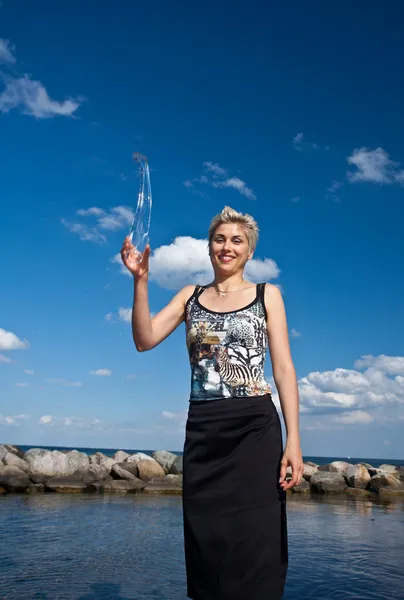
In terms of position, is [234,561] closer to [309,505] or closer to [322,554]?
[322,554]

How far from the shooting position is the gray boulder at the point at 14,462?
14.9m

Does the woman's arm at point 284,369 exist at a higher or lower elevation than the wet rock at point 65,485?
higher

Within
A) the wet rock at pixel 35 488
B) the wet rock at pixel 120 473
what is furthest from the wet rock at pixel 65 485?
the wet rock at pixel 120 473

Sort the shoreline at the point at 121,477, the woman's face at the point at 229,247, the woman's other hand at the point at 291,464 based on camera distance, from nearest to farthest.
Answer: the woman's other hand at the point at 291,464
the woman's face at the point at 229,247
the shoreline at the point at 121,477

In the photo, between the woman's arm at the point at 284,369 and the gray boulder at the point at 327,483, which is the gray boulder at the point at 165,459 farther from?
the woman's arm at the point at 284,369

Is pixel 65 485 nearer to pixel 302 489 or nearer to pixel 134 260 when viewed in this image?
pixel 302 489

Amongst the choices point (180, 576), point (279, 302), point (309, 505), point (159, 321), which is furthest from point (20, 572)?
point (309, 505)

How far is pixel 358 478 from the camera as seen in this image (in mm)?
17891

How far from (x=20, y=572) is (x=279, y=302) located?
14.0 feet

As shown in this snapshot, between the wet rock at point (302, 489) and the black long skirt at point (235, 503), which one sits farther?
the wet rock at point (302, 489)

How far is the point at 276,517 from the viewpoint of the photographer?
2.59 metres

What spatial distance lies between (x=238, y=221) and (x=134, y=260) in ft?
2.16

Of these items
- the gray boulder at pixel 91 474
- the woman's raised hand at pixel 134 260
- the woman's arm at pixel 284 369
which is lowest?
the gray boulder at pixel 91 474

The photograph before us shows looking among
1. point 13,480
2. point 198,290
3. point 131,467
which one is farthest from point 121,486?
point 198,290
